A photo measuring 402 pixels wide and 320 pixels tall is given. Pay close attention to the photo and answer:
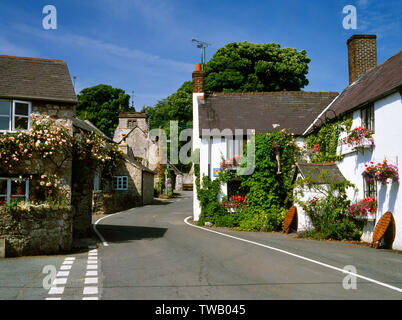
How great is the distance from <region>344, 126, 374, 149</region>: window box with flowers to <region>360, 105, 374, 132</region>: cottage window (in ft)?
1.15

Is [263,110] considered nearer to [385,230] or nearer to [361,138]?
[361,138]

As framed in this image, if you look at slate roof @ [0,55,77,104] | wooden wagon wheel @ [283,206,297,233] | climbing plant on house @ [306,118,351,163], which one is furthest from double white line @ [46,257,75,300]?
climbing plant on house @ [306,118,351,163]

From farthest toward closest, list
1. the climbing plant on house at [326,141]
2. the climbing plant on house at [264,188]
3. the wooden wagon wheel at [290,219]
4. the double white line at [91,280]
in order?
the climbing plant on house at [264,188] < the wooden wagon wheel at [290,219] < the climbing plant on house at [326,141] < the double white line at [91,280]

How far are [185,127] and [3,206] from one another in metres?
48.4

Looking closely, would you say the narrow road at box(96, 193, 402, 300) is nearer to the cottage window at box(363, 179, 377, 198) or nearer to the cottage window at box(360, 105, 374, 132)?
the cottage window at box(363, 179, 377, 198)

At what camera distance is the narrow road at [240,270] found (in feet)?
22.8

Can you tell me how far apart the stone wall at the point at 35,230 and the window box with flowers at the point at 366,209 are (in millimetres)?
10499

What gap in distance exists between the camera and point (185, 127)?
193 ft

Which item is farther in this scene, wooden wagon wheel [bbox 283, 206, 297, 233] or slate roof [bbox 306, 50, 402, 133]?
wooden wagon wheel [bbox 283, 206, 297, 233]

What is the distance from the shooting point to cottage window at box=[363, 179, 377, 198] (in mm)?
14570

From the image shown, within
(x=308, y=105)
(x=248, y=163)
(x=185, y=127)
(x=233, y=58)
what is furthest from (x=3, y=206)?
(x=185, y=127)

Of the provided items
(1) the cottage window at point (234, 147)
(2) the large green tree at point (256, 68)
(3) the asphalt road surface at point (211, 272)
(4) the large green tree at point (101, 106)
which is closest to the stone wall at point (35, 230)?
(3) the asphalt road surface at point (211, 272)

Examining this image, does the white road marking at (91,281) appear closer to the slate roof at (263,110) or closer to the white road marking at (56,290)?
the white road marking at (56,290)
